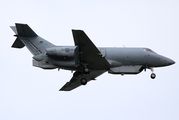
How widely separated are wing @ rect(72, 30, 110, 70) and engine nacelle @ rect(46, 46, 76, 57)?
4.16 ft

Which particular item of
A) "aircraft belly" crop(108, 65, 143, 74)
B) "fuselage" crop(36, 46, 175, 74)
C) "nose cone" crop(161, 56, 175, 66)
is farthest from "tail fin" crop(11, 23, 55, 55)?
"nose cone" crop(161, 56, 175, 66)

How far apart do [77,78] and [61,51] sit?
290 inches

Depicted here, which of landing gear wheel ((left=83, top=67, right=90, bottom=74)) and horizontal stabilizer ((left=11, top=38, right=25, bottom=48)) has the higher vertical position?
horizontal stabilizer ((left=11, top=38, right=25, bottom=48))

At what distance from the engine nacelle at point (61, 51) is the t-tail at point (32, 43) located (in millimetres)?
1465

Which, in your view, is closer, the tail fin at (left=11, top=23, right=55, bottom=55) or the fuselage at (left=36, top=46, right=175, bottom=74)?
the fuselage at (left=36, top=46, right=175, bottom=74)

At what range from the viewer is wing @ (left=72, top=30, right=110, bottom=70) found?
47.3m

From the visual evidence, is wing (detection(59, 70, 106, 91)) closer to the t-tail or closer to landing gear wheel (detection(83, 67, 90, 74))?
landing gear wheel (detection(83, 67, 90, 74))

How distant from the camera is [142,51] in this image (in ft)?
173

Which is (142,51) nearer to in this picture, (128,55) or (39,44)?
(128,55)

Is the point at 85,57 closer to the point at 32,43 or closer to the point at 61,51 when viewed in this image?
the point at 61,51

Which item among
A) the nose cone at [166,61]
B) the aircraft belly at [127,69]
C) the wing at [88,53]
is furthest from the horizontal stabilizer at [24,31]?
the nose cone at [166,61]

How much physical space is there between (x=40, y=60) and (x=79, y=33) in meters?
6.16

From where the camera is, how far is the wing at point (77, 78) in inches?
2135

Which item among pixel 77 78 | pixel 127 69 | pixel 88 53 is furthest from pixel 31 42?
pixel 127 69
